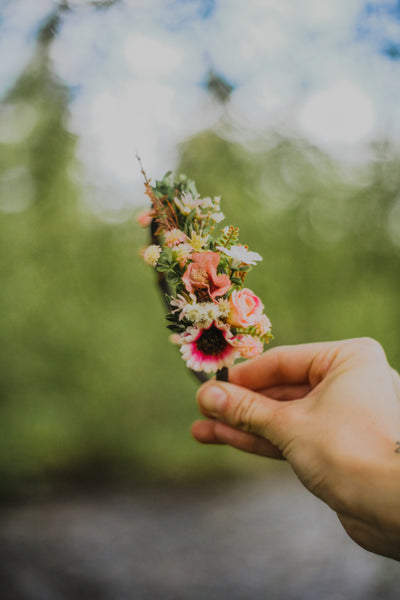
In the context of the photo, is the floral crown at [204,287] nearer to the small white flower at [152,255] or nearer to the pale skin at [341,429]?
the small white flower at [152,255]

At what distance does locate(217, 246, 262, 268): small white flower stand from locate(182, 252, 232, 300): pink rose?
0.02 m

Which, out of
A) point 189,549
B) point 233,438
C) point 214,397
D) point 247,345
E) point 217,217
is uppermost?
point 217,217

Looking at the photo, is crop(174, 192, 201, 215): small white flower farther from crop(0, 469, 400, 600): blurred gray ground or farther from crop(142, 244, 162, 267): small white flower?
crop(0, 469, 400, 600): blurred gray ground

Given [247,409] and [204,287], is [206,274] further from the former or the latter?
[247,409]

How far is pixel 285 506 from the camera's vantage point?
322 cm

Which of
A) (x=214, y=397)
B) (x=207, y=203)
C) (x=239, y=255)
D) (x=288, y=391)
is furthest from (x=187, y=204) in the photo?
(x=288, y=391)

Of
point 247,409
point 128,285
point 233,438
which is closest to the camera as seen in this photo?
point 247,409

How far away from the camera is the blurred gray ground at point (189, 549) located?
2410 mm

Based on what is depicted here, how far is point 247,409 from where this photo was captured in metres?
0.90

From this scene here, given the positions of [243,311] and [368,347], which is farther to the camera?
[368,347]

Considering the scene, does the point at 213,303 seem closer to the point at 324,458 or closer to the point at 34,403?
the point at 324,458

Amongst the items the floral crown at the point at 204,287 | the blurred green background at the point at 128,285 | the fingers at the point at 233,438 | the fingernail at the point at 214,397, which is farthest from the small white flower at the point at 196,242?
the blurred green background at the point at 128,285

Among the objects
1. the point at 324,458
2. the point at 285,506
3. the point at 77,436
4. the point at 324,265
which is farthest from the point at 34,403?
the point at 324,458

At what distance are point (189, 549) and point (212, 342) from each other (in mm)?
2446
